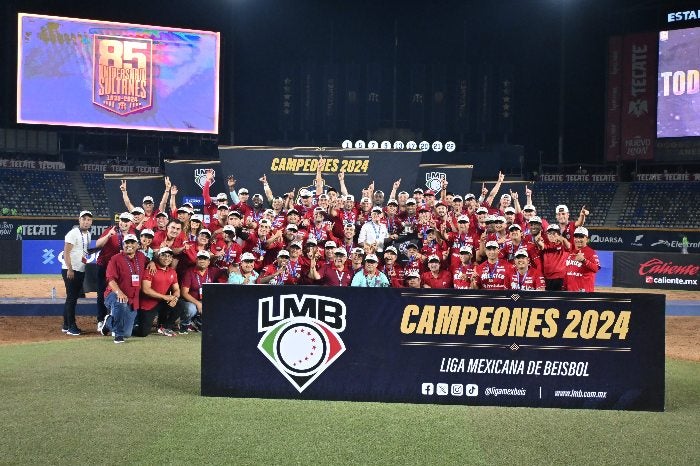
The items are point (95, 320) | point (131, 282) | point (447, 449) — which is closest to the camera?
point (447, 449)

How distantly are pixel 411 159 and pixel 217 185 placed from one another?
18.1 feet

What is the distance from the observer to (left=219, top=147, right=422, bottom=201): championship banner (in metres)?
20.0

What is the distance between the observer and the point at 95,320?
16547 mm

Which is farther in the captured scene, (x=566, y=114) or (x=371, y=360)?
(x=566, y=114)

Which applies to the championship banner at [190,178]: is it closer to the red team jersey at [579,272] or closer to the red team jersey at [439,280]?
the red team jersey at [439,280]

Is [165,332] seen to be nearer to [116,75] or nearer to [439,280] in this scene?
[439,280]

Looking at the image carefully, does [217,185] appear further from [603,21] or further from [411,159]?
[603,21]

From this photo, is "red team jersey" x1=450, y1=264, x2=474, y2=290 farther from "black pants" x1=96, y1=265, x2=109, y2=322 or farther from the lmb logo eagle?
"black pants" x1=96, y1=265, x2=109, y2=322

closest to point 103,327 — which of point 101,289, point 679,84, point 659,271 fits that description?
point 101,289

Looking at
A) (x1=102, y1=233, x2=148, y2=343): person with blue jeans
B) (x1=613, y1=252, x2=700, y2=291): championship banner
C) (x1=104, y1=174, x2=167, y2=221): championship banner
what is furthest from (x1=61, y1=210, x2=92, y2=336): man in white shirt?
(x1=613, y1=252, x2=700, y2=291): championship banner

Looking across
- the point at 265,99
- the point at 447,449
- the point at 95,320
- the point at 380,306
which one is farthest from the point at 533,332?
the point at 265,99

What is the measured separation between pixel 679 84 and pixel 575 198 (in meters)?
8.14

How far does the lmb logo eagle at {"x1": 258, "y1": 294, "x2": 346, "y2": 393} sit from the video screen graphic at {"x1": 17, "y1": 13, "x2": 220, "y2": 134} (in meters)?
30.1

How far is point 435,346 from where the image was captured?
892 centimetres
